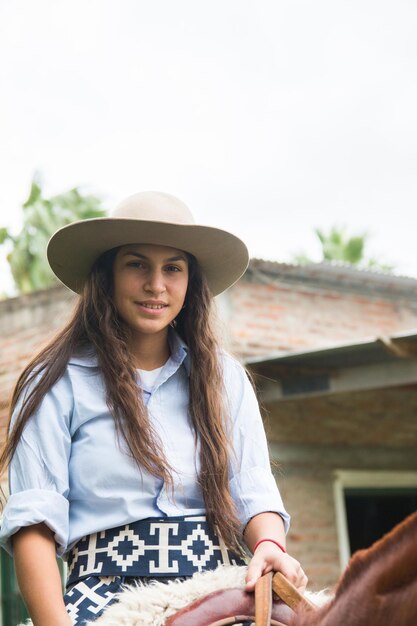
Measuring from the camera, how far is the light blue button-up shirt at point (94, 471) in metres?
2.17

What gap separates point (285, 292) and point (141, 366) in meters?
6.93

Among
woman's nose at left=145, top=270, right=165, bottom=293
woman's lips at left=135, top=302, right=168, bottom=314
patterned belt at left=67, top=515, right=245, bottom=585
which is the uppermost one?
woman's nose at left=145, top=270, right=165, bottom=293

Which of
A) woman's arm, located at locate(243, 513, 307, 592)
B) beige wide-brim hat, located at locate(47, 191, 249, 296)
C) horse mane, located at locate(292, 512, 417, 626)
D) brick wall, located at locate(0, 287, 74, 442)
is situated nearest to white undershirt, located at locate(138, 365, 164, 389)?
beige wide-brim hat, located at locate(47, 191, 249, 296)

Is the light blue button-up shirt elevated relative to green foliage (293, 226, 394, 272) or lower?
elevated

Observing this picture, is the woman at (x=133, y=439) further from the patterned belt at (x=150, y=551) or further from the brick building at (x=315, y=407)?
the brick building at (x=315, y=407)

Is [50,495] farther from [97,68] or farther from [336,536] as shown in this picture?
[97,68]

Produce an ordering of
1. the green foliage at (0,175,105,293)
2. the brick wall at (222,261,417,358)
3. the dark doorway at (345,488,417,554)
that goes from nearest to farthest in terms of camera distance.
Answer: the brick wall at (222,261,417,358) < the dark doorway at (345,488,417,554) < the green foliage at (0,175,105,293)

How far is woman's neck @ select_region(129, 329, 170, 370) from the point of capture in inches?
99.2

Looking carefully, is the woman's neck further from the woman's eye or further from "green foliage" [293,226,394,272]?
"green foliage" [293,226,394,272]

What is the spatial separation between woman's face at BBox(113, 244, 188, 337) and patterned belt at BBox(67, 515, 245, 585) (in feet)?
1.71

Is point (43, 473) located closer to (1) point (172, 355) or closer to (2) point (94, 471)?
(2) point (94, 471)

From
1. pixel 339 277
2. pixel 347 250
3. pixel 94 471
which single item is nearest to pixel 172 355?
pixel 94 471

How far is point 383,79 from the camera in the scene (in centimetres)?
2662

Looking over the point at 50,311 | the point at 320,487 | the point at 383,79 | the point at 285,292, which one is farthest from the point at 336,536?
the point at 383,79
